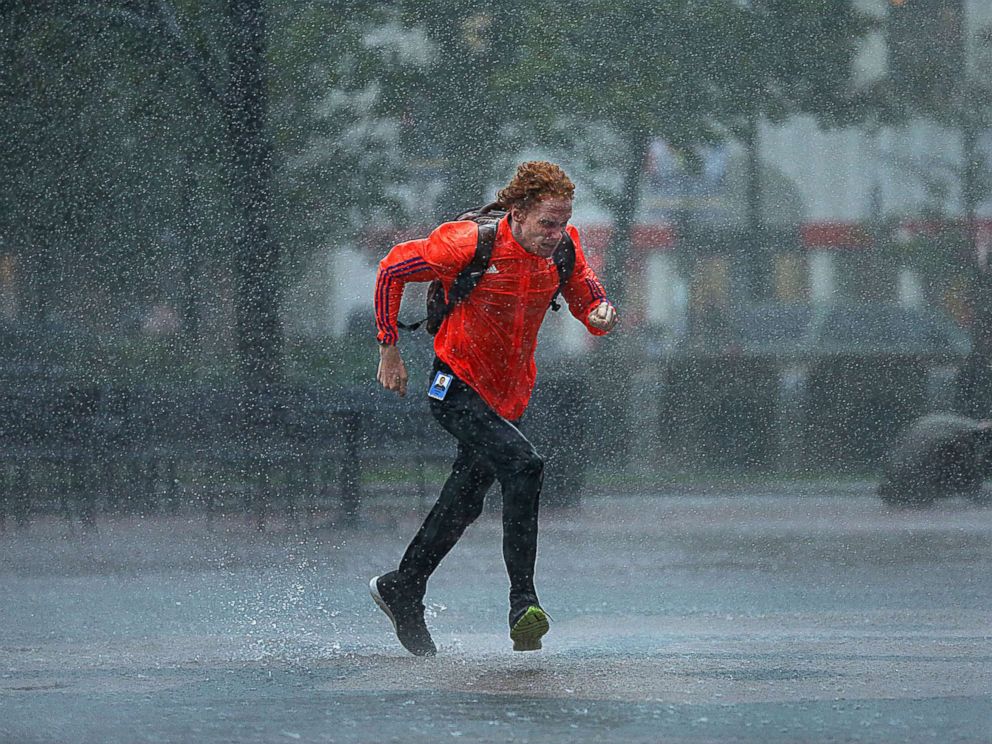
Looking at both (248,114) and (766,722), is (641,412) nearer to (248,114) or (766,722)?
(248,114)

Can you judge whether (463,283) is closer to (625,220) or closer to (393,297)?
(393,297)

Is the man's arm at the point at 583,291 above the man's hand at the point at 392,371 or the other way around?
above

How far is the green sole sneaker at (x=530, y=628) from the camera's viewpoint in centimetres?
541

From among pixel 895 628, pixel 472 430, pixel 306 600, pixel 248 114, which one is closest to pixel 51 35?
pixel 248 114

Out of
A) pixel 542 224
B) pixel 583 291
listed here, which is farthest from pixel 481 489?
pixel 542 224

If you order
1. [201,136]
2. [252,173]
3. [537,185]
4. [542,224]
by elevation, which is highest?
[201,136]

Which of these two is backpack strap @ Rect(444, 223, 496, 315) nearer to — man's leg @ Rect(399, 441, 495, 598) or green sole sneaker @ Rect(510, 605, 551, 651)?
man's leg @ Rect(399, 441, 495, 598)

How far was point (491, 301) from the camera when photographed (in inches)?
221

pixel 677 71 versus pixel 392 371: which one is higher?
pixel 677 71

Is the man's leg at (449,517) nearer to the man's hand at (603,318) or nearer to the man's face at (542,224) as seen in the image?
the man's hand at (603,318)

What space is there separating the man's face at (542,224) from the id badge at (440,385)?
0.49 metres

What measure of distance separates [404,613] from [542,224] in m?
1.39

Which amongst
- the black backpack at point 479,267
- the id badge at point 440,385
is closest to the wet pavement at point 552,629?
the id badge at point 440,385

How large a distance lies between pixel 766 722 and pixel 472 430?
4.30 feet
